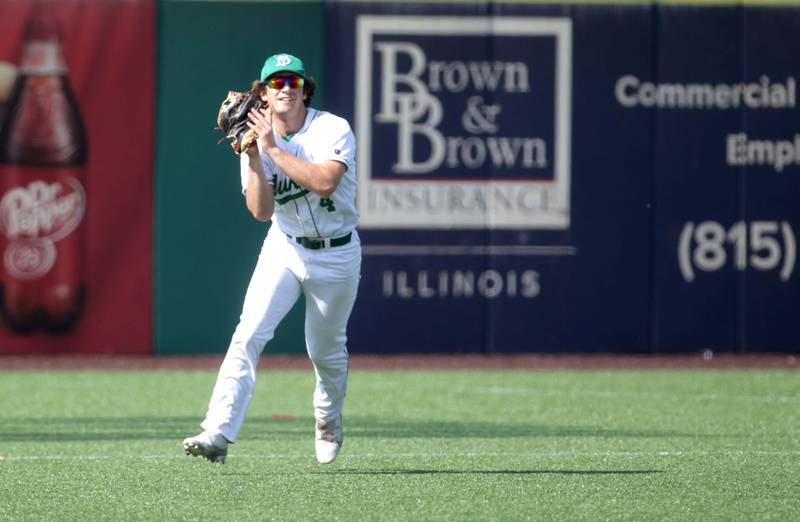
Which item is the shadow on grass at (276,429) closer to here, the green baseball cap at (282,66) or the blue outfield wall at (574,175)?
the green baseball cap at (282,66)

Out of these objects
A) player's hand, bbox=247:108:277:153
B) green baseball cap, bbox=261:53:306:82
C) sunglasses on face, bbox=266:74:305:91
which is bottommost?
player's hand, bbox=247:108:277:153

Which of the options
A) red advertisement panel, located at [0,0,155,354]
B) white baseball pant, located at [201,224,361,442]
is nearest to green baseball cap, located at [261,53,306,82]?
white baseball pant, located at [201,224,361,442]

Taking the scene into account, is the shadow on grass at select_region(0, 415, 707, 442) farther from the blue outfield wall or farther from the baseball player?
the blue outfield wall

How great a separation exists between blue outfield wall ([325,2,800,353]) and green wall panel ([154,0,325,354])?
0.70 metres

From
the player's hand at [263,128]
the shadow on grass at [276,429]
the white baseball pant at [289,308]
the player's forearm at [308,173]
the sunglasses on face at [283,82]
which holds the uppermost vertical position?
the sunglasses on face at [283,82]

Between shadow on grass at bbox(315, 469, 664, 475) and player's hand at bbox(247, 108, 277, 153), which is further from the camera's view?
shadow on grass at bbox(315, 469, 664, 475)

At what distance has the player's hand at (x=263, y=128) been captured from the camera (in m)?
7.90

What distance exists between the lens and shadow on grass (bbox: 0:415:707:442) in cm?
1043

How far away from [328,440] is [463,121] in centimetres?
808

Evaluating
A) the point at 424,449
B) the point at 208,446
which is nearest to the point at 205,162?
the point at 424,449

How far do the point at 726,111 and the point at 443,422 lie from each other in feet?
21.4

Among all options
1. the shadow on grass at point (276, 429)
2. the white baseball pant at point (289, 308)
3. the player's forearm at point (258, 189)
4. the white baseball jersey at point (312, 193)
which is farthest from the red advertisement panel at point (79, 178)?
the player's forearm at point (258, 189)

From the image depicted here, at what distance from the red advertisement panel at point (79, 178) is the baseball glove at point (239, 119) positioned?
25.8 feet

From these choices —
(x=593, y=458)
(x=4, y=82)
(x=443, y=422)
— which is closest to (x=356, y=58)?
(x=4, y=82)
